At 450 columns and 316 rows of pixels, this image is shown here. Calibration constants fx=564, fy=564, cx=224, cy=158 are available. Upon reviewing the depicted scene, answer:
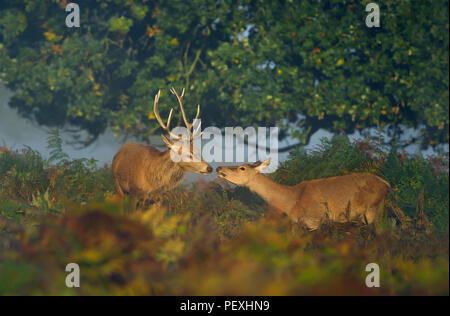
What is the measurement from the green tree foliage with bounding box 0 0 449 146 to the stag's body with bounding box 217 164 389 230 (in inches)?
254

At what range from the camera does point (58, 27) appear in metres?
18.4

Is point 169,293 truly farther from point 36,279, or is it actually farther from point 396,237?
point 396,237

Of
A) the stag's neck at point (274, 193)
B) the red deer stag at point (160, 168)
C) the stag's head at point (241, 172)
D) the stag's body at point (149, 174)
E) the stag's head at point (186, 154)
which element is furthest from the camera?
the stag's body at point (149, 174)

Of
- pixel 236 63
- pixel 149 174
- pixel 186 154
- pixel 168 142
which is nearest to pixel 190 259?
pixel 186 154

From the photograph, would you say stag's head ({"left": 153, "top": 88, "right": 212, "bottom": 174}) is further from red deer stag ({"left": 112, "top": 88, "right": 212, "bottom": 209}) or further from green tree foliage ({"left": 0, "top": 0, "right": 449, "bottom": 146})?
green tree foliage ({"left": 0, "top": 0, "right": 449, "bottom": 146})

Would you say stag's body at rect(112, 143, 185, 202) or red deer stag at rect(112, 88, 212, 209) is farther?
stag's body at rect(112, 143, 185, 202)

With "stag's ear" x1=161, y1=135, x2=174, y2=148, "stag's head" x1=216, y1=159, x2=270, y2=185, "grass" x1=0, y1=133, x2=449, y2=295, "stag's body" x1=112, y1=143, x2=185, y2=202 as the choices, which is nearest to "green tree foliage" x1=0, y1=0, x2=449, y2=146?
"stag's body" x1=112, y1=143, x2=185, y2=202

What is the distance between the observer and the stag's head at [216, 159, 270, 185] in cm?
889

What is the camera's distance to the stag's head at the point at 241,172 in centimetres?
889

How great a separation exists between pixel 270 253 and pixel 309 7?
11.5m

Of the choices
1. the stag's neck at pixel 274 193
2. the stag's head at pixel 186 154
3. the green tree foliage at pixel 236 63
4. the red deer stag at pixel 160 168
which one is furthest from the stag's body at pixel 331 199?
the green tree foliage at pixel 236 63

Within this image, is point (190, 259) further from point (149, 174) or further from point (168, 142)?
point (149, 174)

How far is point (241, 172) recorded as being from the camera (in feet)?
29.2

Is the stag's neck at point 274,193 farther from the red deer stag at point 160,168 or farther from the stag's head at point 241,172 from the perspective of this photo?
the red deer stag at point 160,168
